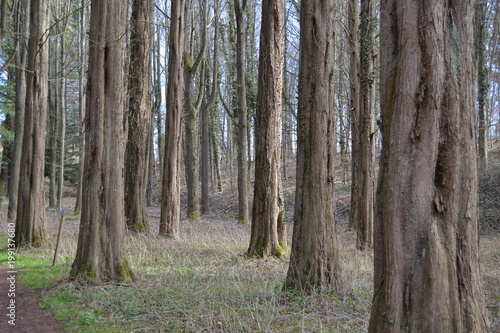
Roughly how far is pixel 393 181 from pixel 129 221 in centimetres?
1121

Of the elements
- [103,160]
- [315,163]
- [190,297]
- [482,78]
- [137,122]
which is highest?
[482,78]

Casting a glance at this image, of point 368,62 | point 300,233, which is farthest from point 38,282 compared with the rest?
point 368,62

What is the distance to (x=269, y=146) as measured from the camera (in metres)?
8.61

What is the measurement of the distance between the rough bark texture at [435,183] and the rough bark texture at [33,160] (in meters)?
9.59

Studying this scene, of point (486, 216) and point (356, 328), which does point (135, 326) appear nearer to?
point (356, 328)

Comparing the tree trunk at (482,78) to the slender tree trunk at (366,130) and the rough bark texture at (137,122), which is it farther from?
the rough bark texture at (137,122)

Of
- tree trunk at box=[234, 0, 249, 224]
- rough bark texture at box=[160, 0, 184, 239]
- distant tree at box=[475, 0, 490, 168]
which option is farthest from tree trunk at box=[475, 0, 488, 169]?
rough bark texture at box=[160, 0, 184, 239]

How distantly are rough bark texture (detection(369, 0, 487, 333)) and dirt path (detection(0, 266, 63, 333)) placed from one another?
401 cm

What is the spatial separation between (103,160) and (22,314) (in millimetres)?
2525

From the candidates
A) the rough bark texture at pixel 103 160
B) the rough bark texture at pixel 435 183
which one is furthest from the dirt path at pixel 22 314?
the rough bark texture at pixel 435 183

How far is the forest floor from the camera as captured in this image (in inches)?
184

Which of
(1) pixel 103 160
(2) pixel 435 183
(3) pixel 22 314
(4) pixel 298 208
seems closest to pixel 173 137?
(1) pixel 103 160

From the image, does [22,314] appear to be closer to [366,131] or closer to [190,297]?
[190,297]

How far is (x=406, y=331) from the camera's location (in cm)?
266
